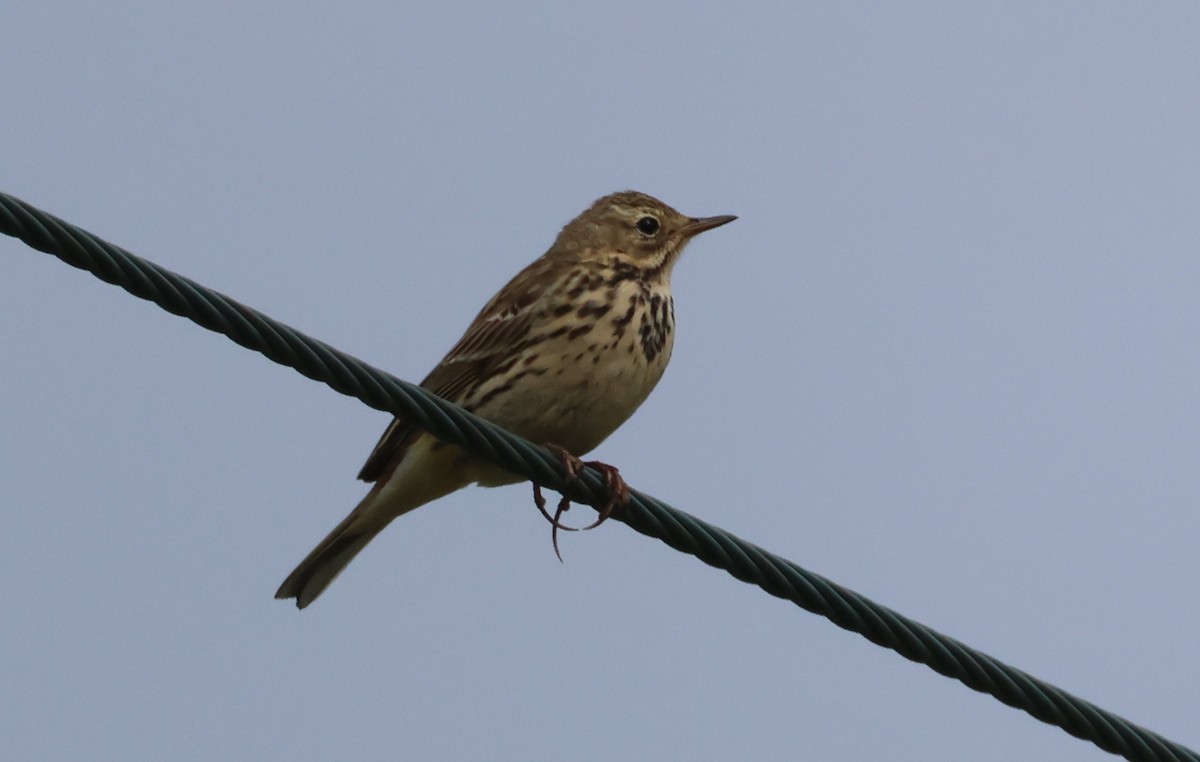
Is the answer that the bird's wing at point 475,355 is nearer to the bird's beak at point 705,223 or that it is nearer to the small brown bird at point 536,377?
the small brown bird at point 536,377

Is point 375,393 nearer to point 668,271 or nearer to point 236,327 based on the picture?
point 236,327

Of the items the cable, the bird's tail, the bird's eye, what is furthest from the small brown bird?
the cable

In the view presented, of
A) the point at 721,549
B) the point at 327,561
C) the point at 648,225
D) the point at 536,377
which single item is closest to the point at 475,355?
the point at 536,377

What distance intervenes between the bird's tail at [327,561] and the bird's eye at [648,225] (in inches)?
84.0

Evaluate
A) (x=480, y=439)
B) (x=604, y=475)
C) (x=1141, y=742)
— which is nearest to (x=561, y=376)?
(x=604, y=475)

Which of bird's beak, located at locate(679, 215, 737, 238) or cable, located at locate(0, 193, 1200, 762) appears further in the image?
bird's beak, located at locate(679, 215, 737, 238)

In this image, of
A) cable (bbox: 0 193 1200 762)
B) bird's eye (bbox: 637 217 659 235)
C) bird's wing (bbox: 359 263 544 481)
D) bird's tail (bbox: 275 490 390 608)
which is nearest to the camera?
cable (bbox: 0 193 1200 762)

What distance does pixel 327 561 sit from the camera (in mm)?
8820

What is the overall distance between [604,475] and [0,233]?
2.74 meters

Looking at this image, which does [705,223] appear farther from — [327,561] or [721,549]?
[721,549]

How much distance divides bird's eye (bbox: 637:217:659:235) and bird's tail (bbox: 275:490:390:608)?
2.13 meters

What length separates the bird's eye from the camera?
31.7 ft

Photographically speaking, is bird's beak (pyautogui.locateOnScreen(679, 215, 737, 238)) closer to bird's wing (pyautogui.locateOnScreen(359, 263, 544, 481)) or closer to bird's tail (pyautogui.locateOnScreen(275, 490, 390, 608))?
bird's wing (pyautogui.locateOnScreen(359, 263, 544, 481))

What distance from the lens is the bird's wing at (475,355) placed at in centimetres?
848
